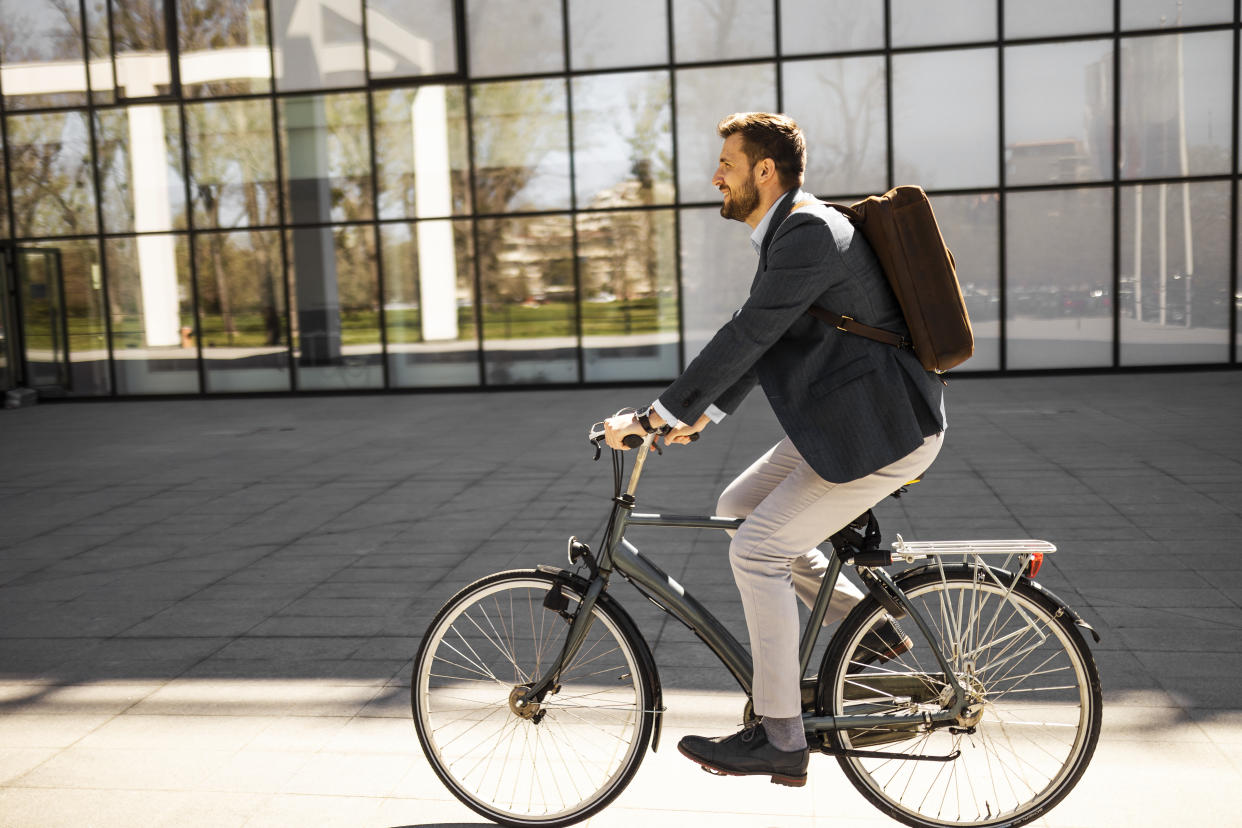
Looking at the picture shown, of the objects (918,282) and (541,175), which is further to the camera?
(541,175)

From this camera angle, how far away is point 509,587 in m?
3.12

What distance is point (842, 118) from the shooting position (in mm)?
16859

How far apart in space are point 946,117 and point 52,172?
13269 millimetres

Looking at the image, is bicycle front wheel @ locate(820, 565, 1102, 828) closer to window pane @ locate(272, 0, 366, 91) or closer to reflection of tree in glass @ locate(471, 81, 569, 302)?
reflection of tree in glass @ locate(471, 81, 569, 302)

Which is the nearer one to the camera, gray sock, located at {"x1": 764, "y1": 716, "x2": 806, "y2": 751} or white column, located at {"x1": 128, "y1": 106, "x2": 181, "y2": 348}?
gray sock, located at {"x1": 764, "y1": 716, "x2": 806, "y2": 751}

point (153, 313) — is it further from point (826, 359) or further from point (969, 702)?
point (969, 702)

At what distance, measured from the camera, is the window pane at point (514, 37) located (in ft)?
56.8

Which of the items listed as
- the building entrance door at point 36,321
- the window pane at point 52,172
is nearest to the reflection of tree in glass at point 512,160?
the window pane at point 52,172

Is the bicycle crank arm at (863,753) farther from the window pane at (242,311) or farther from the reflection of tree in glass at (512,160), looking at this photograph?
the window pane at (242,311)

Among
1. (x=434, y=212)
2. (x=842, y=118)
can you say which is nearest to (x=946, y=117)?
(x=842, y=118)

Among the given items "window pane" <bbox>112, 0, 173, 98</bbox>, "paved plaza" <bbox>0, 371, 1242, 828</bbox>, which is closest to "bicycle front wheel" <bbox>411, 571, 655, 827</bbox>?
"paved plaza" <bbox>0, 371, 1242, 828</bbox>

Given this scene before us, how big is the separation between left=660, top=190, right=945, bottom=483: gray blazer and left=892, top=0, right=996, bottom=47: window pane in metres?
15.0

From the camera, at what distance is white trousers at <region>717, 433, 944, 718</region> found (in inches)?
115

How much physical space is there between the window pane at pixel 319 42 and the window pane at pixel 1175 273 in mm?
11146
